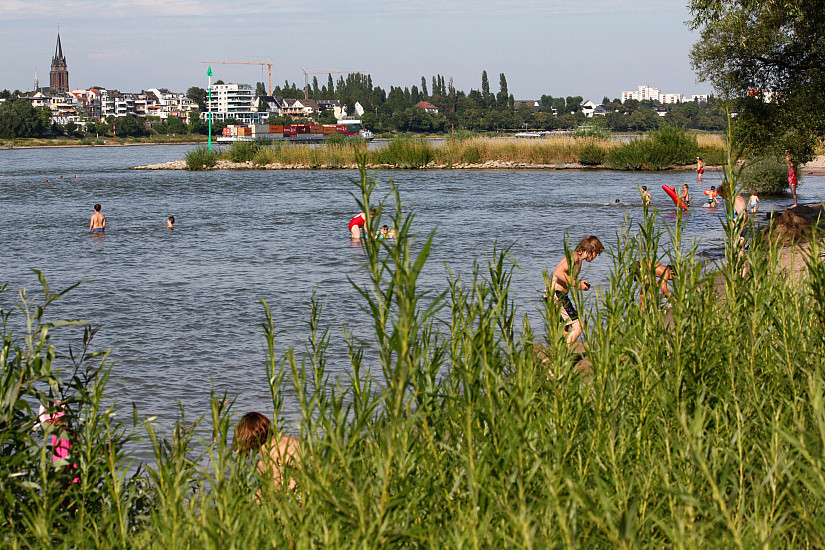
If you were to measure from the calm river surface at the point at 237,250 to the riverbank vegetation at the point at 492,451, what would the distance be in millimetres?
867

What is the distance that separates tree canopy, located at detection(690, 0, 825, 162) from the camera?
65.7 feet

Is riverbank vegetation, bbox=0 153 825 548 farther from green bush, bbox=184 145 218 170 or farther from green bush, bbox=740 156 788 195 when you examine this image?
green bush, bbox=184 145 218 170

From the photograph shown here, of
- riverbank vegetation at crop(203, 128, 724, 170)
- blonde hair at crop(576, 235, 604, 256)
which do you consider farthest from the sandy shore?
blonde hair at crop(576, 235, 604, 256)

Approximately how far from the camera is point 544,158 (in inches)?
2227

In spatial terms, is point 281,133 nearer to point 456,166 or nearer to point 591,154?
point 456,166

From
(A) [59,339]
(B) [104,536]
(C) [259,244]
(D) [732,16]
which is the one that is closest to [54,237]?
(C) [259,244]

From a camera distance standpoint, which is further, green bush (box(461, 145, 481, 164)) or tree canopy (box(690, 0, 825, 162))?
green bush (box(461, 145, 481, 164))

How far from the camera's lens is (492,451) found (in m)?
3.89

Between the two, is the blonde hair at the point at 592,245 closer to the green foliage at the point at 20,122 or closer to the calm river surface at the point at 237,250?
the calm river surface at the point at 237,250

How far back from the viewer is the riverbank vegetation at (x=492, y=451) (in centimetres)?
337

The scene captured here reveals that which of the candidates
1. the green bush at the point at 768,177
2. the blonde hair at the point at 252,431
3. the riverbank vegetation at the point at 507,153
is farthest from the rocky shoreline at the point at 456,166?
the blonde hair at the point at 252,431

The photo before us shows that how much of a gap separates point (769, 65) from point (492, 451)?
67.3 feet

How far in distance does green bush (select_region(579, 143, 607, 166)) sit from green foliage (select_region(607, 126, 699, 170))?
1.84 meters

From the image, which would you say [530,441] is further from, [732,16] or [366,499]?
[732,16]
